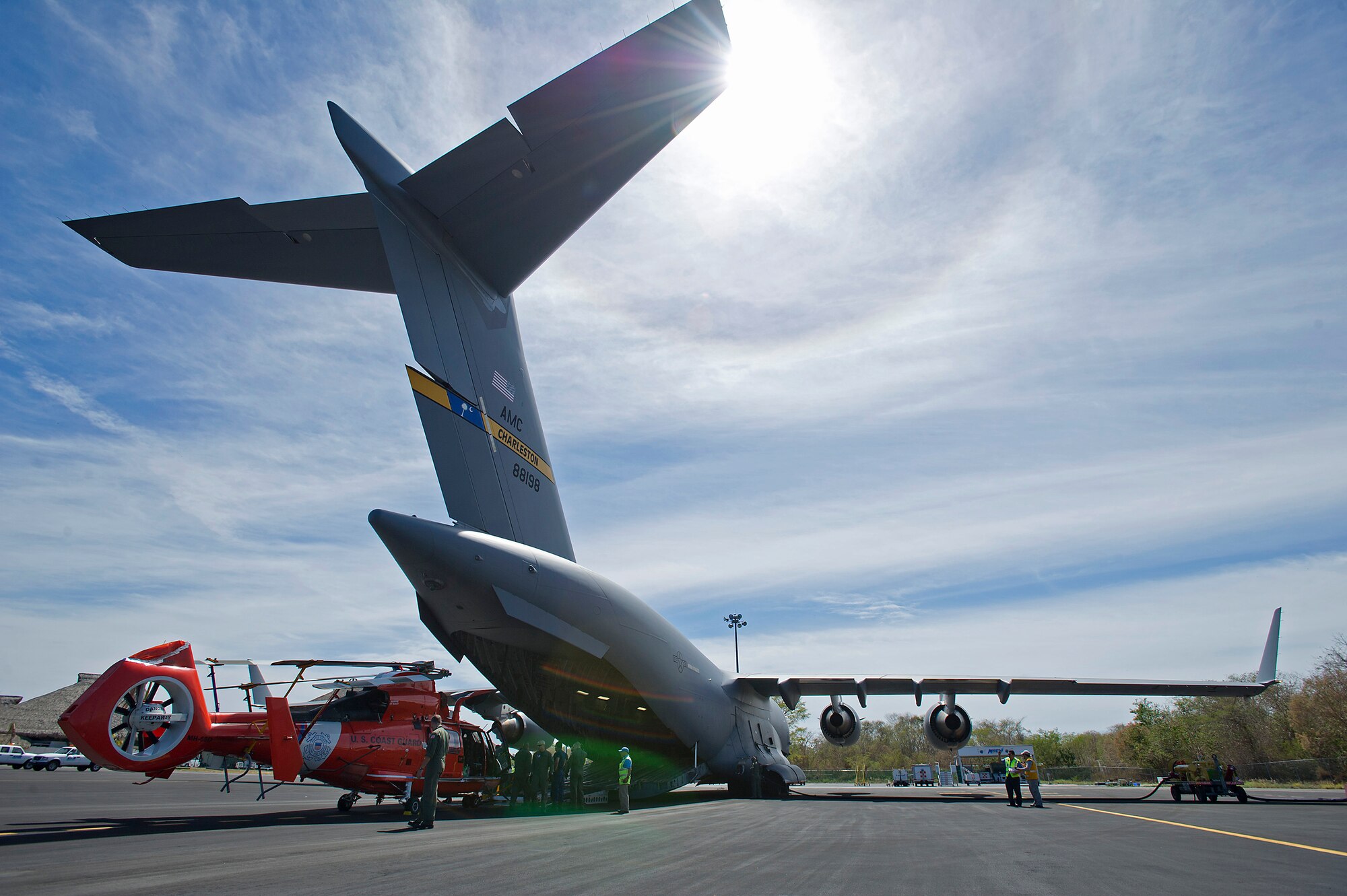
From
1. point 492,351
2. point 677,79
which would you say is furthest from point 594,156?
point 492,351

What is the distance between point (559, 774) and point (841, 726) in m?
8.19

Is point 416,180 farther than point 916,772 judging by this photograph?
No

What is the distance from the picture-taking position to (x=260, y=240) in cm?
876

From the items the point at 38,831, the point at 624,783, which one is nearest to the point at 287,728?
the point at 38,831

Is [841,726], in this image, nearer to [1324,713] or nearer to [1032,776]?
[1032,776]

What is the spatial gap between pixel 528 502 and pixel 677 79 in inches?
248

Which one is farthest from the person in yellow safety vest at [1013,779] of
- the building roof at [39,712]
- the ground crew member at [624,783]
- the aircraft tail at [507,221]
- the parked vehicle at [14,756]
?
the building roof at [39,712]

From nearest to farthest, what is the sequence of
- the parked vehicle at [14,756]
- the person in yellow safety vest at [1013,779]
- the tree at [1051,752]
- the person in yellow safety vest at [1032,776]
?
the person in yellow safety vest at [1032,776] → the person in yellow safety vest at [1013,779] → the parked vehicle at [14,756] → the tree at [1051,752]

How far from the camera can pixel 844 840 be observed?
670 cm

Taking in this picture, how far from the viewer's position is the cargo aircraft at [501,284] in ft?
25.8

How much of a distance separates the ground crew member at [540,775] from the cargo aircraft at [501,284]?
80cm

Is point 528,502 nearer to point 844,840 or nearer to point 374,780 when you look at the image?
point 374,780

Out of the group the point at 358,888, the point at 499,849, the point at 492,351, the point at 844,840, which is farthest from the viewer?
the point at 492,351

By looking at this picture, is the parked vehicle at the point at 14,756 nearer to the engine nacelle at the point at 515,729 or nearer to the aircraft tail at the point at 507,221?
the engine nacelle at the point at 515,729
